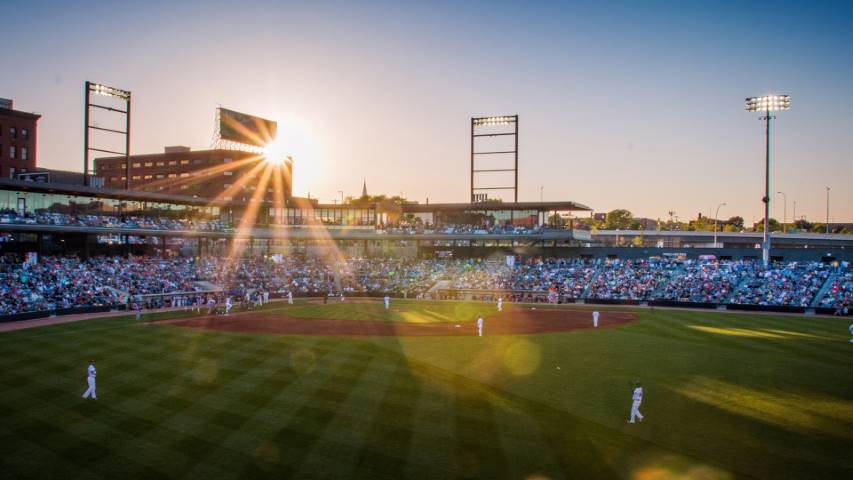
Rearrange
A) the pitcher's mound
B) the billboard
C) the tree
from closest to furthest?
the pitcher's mound → the billboard → the tree

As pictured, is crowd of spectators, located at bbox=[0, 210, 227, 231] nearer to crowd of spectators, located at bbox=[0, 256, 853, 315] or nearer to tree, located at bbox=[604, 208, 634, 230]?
crowd of spectators, located at bbox=[0, 256, 853, 315]

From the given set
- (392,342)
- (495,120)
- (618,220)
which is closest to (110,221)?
(392,342)

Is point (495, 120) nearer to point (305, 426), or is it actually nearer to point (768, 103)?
point (768, 103)

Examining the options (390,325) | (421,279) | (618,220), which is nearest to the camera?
(390,325)

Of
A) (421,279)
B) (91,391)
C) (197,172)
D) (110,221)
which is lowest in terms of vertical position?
(91,391)

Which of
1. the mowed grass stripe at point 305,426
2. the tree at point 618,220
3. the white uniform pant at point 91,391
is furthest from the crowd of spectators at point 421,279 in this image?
the tree at point 618,220

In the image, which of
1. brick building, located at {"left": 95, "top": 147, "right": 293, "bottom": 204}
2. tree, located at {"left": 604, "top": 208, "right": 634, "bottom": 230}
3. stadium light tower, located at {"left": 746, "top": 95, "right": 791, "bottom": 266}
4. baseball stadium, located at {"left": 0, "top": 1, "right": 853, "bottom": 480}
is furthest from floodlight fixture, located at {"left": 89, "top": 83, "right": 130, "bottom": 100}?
tree, located at {"left": 604, "top": 208, "right": 634, "bottom": 230}

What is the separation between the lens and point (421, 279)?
6250cm

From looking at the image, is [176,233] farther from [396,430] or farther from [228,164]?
[396,430]

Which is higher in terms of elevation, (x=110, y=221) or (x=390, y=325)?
(x=110, y=221)

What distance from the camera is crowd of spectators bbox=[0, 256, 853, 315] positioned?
4166 centimetres

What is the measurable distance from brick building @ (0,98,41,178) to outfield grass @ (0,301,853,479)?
4693cm

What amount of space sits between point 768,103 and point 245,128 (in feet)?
205

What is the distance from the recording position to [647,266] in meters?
56.8
